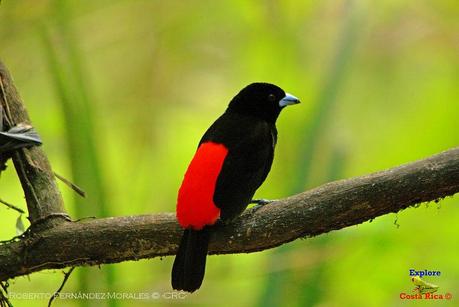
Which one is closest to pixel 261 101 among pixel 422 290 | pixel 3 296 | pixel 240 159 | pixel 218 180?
pixel 240 159

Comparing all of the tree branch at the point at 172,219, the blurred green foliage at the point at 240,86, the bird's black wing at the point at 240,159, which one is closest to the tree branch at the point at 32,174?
the tree branch at the point at 172,219

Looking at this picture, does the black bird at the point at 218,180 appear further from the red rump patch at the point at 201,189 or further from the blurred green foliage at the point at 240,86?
the blurred green foliage at the point at 240,86

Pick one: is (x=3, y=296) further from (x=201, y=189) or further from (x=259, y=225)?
(x=259, y=225)

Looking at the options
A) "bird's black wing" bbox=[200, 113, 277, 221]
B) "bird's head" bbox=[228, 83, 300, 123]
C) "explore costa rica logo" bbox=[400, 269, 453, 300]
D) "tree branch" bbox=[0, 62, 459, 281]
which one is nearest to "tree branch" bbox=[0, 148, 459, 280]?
"tree branch" bbox=[0, 62, 459, 281]

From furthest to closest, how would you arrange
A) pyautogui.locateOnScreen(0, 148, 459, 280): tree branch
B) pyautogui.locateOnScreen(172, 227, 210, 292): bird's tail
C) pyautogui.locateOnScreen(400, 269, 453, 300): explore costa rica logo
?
pyautogui.locateOnScreen(400, 269, 453, 300): explore costa rica logo < pyautogui.locateOnScreen(172, 227, 210, 292): bird's tail < pyautogui.locateOnScreen(0, 148, 459, 280): tree branch

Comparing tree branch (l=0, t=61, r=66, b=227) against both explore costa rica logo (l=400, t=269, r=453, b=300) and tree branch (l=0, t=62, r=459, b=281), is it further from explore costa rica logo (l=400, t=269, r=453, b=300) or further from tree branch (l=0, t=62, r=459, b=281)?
explore costa rica logo (l=400, t=269, r=453, b=300)

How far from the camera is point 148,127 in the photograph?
14.4 ft

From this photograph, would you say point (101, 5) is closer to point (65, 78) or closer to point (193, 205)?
point (65, 78)

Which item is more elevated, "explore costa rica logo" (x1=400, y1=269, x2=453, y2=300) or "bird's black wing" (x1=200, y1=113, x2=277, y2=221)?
"bird's black wing" (x1=200, y1=113, x2=277, y2=221)

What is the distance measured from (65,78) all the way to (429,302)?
2.07 m

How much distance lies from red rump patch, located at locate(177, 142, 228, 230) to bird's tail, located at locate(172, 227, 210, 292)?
3cm

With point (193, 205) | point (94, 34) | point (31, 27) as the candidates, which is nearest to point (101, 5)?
point (94, 34)

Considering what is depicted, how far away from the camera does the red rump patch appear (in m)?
2.39

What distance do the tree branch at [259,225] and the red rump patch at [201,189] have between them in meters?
0.06
